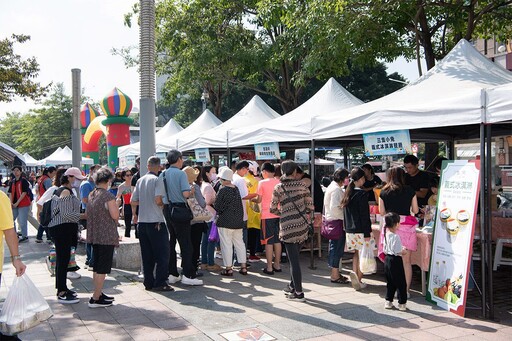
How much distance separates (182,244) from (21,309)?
2.79 metres

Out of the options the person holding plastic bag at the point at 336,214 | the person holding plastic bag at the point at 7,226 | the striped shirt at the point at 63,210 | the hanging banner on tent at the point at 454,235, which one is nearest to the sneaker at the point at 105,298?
the striped shirt at the point at 63,210

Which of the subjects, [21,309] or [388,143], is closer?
[21,309]

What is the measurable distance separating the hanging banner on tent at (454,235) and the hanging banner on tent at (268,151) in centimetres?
384

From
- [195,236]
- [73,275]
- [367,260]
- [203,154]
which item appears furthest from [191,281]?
[203,154]

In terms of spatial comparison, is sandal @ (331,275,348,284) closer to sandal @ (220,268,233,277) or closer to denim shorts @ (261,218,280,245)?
denim shorts @ (261,218,280,245)

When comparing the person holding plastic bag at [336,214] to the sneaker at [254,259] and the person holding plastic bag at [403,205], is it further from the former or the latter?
the sneaker at [254,259]

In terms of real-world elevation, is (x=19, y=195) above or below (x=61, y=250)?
above

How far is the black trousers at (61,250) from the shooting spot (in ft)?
19.8

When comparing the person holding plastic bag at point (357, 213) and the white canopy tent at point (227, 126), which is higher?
the white canopy tent at point (227, 126)

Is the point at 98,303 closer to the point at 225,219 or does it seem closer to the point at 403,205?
the point at 225,219

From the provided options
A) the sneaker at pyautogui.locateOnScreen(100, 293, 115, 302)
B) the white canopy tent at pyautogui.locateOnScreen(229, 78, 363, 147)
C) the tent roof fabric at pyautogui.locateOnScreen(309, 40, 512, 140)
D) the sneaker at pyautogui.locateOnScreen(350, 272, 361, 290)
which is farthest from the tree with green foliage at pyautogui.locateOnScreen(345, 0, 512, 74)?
the sneaker at pyautogui.locateOnScreen(100, 293, 115, 302)

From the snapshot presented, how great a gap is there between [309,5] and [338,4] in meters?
1.65

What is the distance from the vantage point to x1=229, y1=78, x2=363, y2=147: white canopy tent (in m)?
8.14

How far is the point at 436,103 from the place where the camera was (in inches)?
224
